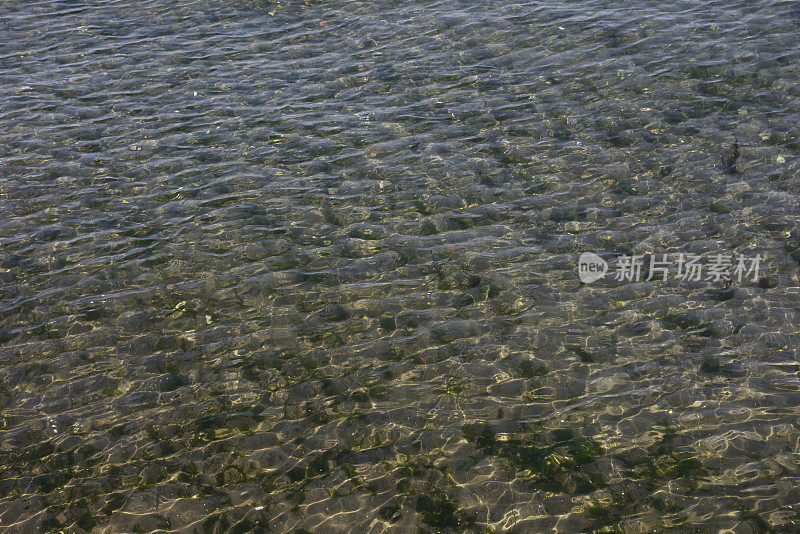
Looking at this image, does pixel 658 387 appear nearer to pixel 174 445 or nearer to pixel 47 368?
pixel 174 445

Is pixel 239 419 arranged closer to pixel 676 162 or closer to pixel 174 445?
pixel 174 445

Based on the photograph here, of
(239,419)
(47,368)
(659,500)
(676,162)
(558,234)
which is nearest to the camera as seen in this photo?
(659,500)

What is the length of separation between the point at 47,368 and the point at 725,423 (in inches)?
420

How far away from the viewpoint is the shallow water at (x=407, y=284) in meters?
8.35

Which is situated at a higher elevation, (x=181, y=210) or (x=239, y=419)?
(x=181, y=210)

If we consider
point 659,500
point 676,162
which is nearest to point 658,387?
point 659,500

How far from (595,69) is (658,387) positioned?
35.4 feet

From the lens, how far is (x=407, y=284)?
11453 millimetres

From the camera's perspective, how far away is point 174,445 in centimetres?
902

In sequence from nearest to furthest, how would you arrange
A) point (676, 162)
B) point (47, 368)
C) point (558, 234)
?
point (47, 368)
point (558, 234)
point (676, 162)

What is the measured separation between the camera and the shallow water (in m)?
8.35

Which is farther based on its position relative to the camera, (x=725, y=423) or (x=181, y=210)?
(x=181, y=210)

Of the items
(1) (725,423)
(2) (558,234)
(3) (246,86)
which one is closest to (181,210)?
(3) (246,86)

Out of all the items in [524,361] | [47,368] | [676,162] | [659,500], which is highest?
[676,162]
